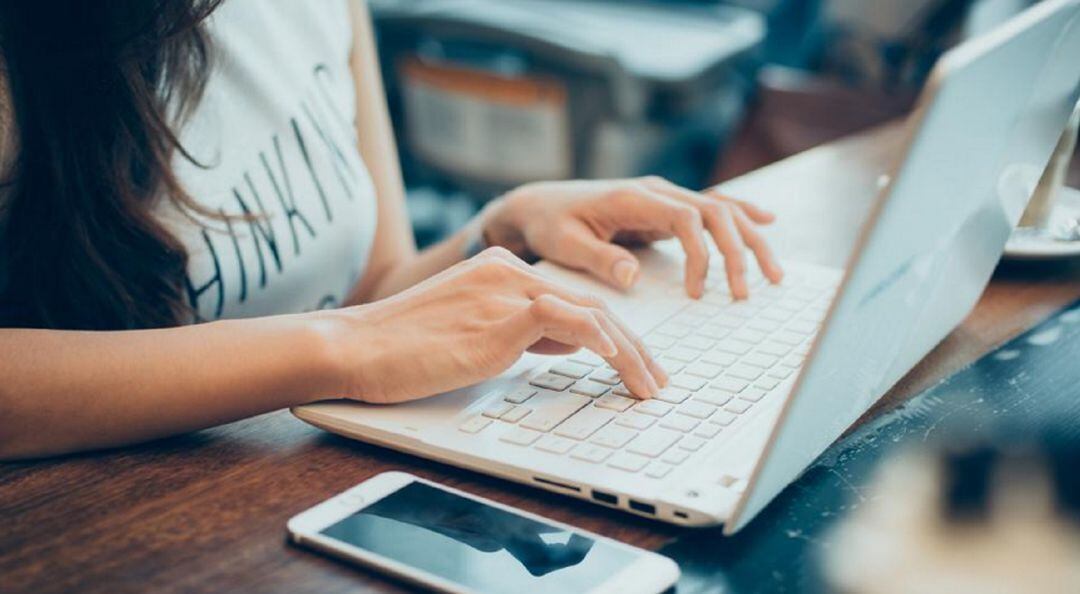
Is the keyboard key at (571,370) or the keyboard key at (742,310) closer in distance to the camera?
the keyboard key at (571,370)

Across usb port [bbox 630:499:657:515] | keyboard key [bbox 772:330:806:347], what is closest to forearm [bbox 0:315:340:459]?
usb port [bbox 630:499:657:515]

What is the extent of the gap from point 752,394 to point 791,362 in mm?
66

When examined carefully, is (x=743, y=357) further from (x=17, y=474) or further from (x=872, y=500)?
(x=17, y=474)

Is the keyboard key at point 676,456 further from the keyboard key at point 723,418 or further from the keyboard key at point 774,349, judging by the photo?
the keyboard key at point 774,349

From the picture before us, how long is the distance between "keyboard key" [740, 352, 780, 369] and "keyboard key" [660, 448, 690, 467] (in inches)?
5.7

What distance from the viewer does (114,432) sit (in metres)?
0.67

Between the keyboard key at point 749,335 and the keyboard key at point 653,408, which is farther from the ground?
the keyboard key at point 653,408

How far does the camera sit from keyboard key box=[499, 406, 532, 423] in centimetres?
67

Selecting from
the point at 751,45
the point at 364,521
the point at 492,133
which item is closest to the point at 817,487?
the point at 364,521

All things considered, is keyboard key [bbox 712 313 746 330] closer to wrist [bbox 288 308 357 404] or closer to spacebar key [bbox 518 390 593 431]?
spacebar key [bbox 518 390 593 431]

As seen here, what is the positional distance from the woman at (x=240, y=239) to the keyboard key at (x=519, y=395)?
0.02 m

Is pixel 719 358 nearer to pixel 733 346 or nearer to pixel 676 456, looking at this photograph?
pixel 733 346

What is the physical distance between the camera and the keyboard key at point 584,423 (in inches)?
25.5

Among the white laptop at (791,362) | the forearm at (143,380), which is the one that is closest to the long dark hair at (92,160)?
the forearm at (143,380)
